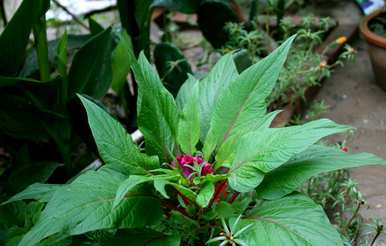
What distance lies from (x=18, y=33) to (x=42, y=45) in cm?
11

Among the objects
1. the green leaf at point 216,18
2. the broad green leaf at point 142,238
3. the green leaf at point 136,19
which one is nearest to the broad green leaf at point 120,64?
the green leaf at point 136,19

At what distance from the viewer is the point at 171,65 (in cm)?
169

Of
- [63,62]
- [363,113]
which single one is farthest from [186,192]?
[363,113]

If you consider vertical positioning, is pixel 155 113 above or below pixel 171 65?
above

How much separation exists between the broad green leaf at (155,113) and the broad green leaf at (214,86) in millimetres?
94

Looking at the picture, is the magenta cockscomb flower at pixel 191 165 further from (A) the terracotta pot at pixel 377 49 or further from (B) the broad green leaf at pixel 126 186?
(A) the terracotta pot at pixel 377 49

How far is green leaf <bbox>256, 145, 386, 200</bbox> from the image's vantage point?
3.37ft

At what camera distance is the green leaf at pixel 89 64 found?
5.12 feet

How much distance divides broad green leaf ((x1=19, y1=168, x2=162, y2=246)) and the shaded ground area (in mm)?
727

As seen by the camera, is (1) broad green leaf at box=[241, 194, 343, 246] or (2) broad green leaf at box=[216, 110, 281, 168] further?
(2) broad green leaf at box=[216, 110, 281, 168]

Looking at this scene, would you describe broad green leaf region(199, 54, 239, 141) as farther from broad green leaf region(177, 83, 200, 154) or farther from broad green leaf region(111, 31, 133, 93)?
broad green leaf region(111, 31, 133, 93)

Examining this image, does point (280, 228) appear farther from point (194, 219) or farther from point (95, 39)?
point (95, 39)

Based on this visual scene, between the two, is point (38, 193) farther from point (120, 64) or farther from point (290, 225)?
point (120, 64)

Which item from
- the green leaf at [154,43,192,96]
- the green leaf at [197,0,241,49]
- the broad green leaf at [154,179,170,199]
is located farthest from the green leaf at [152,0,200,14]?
the broad green leaf at [154,179,170,199]
